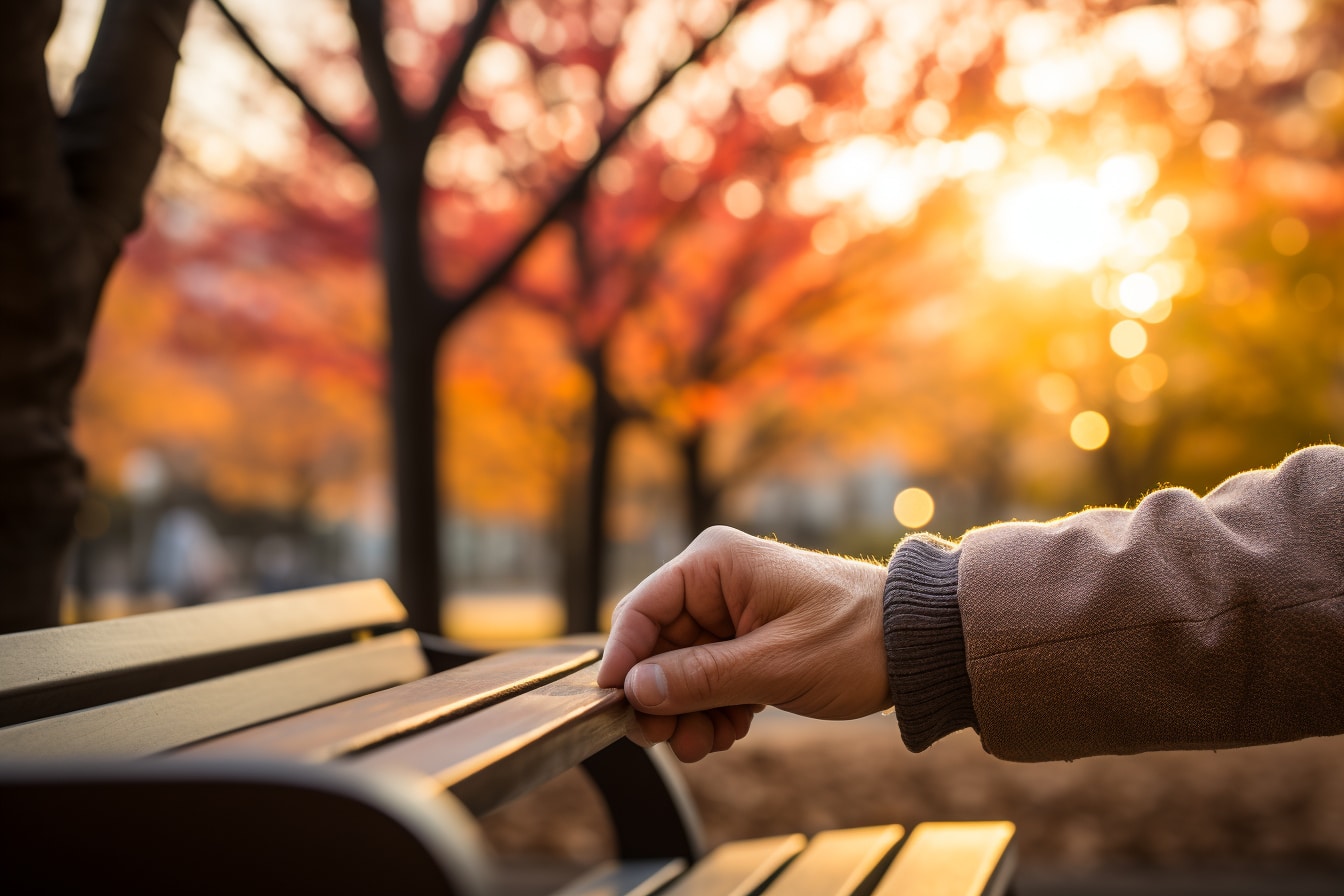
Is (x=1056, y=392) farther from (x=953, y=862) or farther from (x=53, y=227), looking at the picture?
(x=53, y=227)

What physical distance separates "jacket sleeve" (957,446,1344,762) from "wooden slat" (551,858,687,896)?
1.86ft

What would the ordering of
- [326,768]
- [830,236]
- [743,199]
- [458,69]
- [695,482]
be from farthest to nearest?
[695,482]
[830,236]
[743,199]
[458,69]
[326,768]

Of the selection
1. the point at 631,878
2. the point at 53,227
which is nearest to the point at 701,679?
the point at 631,878

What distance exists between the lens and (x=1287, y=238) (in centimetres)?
1088

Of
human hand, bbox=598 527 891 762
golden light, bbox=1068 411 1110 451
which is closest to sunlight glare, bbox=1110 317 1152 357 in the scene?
golden light, bbox=1068 411 1110 451

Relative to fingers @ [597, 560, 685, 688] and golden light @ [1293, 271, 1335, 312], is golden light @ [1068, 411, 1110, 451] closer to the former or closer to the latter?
golden light @ [1293, 271, 1335, 312]

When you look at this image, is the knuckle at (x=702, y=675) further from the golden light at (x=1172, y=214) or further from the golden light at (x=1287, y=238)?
the golden light at (x=1287, y=238)

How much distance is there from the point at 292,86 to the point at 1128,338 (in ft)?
40.3

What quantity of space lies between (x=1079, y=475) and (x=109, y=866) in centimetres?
2244

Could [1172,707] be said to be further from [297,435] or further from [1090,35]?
[297,435]

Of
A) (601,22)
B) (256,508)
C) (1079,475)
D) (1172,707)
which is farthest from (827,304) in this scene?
(256,508)

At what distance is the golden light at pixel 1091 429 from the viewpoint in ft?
51.8

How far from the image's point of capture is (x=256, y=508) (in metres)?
32.2

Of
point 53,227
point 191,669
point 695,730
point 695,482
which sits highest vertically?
point 695,482
